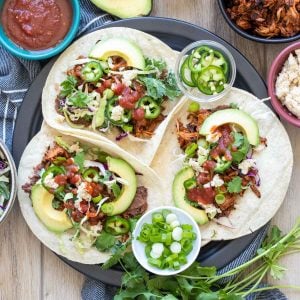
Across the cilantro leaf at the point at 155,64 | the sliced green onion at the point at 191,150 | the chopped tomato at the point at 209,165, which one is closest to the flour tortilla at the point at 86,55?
the cilantro leaf at the point at 155,64

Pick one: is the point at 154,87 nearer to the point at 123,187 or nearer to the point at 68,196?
the point at 123,187

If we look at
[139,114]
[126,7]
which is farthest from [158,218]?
[126,7]

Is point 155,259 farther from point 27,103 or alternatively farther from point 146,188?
point 27,103

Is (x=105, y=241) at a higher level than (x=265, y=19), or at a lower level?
lower

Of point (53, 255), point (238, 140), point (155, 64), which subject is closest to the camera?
point (238, 140)

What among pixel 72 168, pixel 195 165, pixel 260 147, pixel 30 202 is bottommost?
pixel 30 202

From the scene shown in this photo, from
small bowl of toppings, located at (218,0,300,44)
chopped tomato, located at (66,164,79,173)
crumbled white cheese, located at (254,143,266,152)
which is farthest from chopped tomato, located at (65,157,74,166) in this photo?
small bowl of toppings, located at (218,0,300,44)
